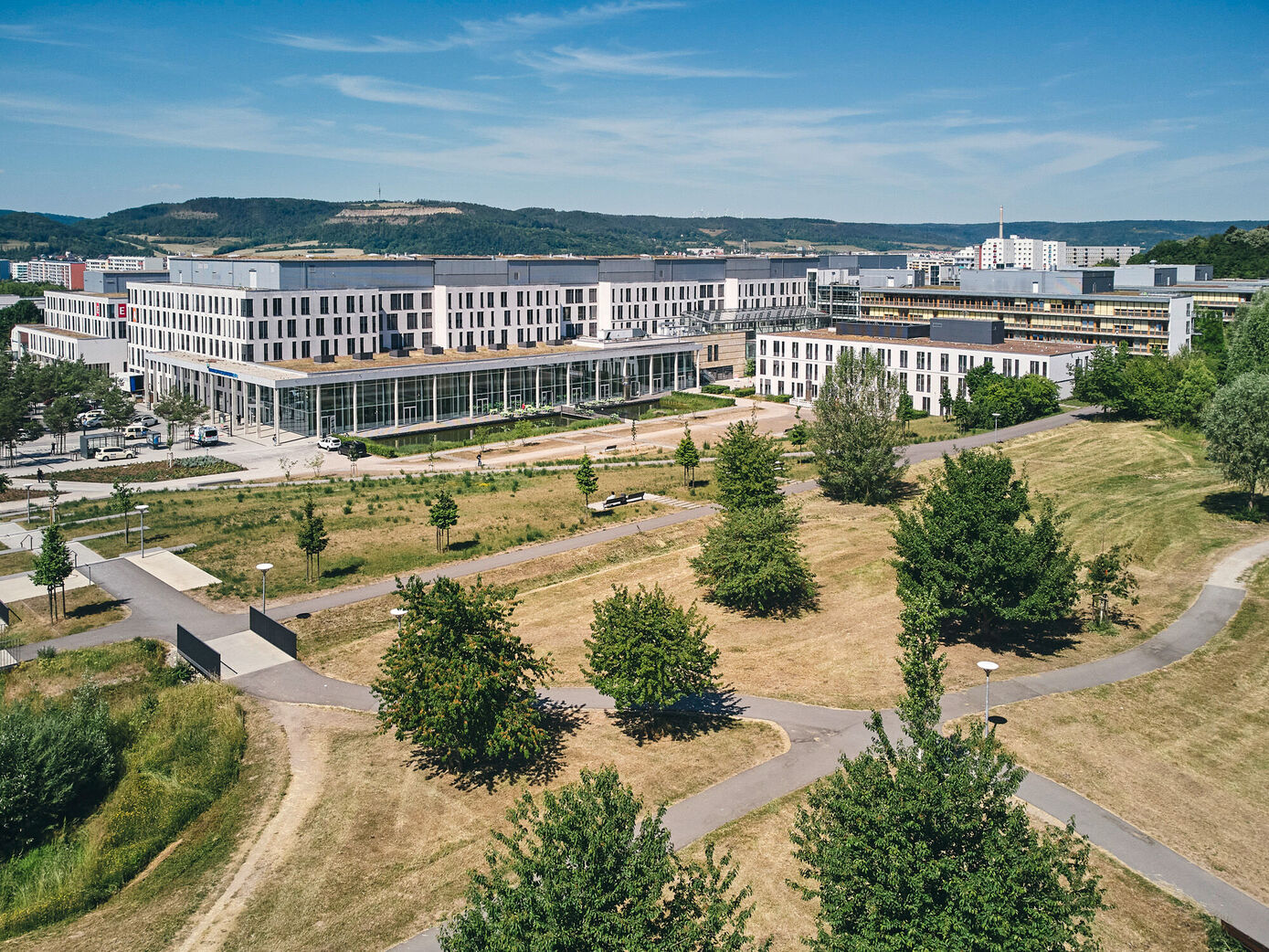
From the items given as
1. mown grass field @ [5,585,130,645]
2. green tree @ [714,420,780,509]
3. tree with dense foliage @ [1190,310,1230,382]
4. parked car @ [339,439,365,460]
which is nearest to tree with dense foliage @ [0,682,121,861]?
mown grass field @ [5,585,130,645]

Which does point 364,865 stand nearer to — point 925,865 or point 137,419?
point 925,865

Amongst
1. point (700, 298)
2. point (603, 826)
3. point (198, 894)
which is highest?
point (700, 298)

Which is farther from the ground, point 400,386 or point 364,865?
point 400,386

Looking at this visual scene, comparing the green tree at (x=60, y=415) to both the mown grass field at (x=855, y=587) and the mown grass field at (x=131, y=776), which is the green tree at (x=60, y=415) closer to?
the mown grass field at (x=131, y=776)

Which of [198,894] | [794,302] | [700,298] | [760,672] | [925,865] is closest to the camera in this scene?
[925,865]

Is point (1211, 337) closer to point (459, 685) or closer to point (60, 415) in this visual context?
point (459, 685)

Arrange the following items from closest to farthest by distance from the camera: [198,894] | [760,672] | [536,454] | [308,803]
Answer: [198,894] < [308,803] < [760,672] < [536,454]

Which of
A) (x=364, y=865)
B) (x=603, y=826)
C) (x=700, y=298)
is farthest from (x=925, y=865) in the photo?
(x=700, y=298)
